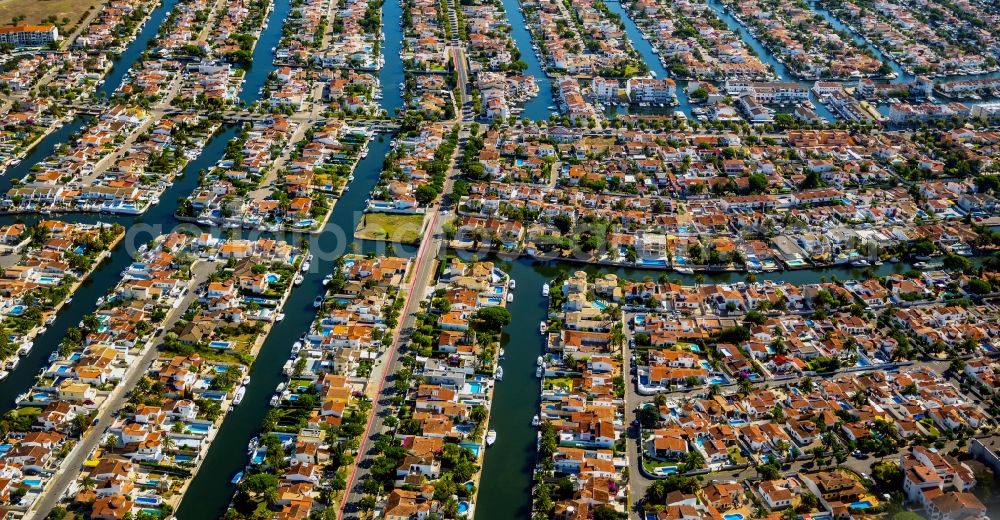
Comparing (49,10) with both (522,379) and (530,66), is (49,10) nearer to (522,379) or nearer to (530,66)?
(530,66)

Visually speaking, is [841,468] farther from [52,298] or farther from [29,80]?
[29,80]

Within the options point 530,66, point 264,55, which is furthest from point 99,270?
point 530,66

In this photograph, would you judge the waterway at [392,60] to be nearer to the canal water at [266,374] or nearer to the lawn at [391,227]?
the canal water at [266,374]

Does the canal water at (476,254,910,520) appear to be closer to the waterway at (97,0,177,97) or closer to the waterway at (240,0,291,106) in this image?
the waterway at (240,0,291,106)

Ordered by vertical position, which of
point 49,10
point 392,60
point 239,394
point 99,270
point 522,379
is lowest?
point 392,60

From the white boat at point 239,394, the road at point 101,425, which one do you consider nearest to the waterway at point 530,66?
the road at point 101,425

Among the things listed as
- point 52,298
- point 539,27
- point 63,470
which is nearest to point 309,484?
point 63,470
